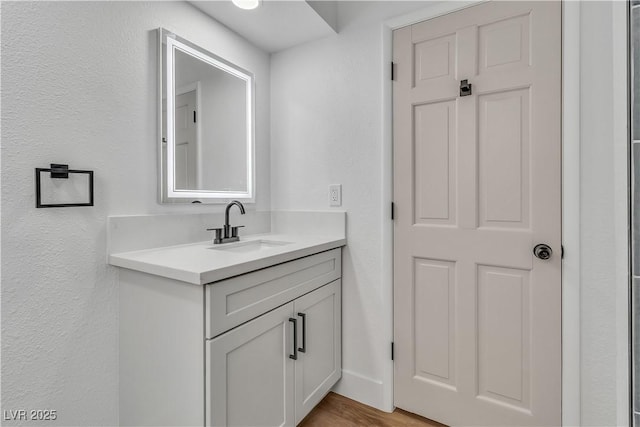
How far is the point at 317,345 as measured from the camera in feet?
5.27

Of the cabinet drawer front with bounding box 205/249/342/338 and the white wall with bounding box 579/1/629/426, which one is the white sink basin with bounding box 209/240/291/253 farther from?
the white wall with bounding box 579/1/629/426

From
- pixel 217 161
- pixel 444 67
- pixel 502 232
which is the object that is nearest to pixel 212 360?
pixel 217 161

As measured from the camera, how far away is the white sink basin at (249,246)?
1.60 m

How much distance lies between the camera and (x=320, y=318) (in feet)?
5.33

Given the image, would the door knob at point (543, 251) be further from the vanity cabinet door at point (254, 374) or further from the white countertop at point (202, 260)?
the vanity cabinet door at point (254, 374)

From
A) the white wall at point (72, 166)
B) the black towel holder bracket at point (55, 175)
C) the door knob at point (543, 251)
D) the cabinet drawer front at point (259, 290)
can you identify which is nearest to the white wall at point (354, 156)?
the cabinet drawer front at point (259, 290)

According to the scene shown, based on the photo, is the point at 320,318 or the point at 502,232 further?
the point at 320,318

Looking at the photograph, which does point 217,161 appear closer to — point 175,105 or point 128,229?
point 175,105

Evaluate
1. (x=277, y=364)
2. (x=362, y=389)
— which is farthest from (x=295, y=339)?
(x=362, y=389)

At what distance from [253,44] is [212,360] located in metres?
1.76

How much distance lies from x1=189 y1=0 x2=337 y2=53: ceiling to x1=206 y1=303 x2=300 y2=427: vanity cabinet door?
1448 mm

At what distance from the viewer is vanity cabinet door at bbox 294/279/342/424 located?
1457 millimetres

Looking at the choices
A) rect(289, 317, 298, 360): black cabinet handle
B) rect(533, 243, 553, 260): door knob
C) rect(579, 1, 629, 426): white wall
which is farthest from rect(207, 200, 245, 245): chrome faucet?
rect(579, 1, 629, 426): white wall

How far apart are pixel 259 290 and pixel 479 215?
104cm
